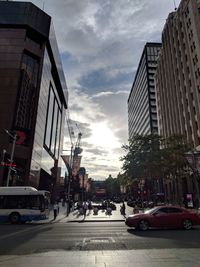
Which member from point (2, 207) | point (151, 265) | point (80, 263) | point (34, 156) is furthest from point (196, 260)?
point (34, 156)

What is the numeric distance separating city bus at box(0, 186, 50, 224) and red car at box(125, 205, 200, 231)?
11205 millimetres

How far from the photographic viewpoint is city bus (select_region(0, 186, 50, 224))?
23625 millimetres

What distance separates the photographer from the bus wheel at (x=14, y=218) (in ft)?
76.5

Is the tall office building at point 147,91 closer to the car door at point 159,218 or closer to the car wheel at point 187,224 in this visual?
the car wheel at point 187,224

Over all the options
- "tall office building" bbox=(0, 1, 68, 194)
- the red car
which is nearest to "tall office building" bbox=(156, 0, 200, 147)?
"tall office building" bbox=(0, 1, 68, 194)

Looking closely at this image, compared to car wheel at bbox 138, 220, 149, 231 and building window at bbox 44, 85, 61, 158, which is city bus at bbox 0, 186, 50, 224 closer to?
car wheel at bbox 138, 220, 149, 231

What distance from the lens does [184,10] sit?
5622 centimetres

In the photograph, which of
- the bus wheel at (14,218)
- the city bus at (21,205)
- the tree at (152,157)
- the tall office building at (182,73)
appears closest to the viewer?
the bus wheel at (14,218)

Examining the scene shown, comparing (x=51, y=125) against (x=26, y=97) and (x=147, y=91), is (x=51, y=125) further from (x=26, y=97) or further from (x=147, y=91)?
(x=147, y=91)

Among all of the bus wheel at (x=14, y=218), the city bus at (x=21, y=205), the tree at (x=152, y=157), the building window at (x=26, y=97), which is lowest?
the bus wheel at (x=14, y=218)

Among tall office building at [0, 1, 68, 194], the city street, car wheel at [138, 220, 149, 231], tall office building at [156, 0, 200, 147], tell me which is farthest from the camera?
tall office building at [156, 0, 200, 147]

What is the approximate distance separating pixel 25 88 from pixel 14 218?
1234 inches

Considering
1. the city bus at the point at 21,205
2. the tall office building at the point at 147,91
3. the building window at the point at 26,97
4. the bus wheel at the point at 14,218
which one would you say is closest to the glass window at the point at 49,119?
the building window at the point at 26,97

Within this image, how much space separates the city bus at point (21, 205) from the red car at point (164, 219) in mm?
11205
